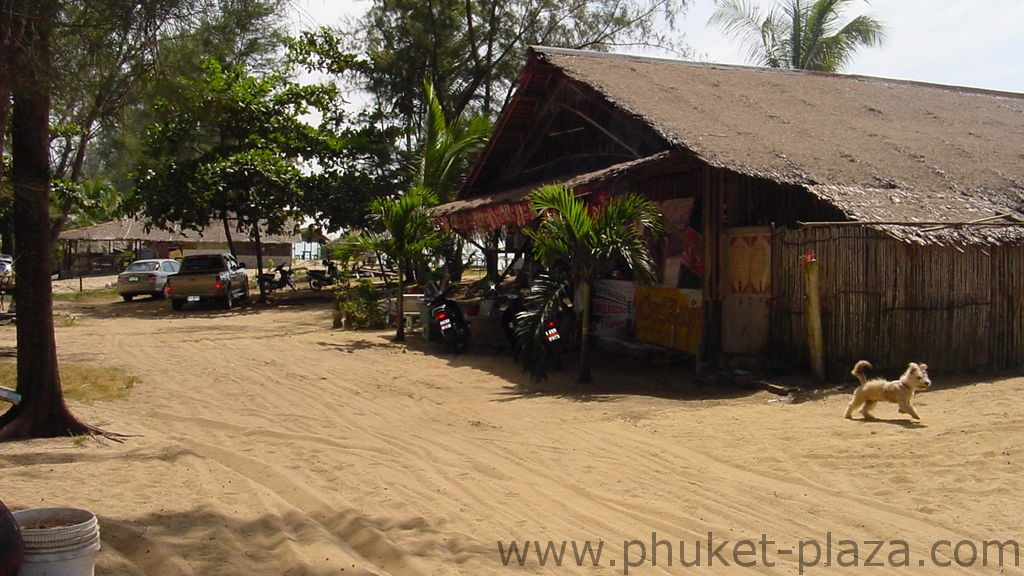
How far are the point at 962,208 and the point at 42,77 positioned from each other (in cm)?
1036

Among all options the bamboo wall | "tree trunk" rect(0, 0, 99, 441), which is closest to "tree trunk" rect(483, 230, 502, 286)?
the bamboo wall

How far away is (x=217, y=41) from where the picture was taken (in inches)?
321

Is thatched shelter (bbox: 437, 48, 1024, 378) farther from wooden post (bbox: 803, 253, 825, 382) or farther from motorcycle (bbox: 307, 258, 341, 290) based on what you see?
motorcycle (bbox: 307, 258, 341, 290)

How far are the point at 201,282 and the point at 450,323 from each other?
41.3 ft

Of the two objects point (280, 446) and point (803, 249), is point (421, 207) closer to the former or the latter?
point (803, 249)

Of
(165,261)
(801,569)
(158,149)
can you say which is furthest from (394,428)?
(165,261)

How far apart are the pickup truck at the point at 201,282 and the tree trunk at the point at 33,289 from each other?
1697 cm

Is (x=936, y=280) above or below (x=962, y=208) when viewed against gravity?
below

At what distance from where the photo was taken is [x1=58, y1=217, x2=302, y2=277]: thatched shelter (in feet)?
142

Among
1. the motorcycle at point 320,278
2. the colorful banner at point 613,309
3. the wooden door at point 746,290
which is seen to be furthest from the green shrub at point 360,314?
the motorcycle at point 320,278

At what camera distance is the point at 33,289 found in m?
8.06

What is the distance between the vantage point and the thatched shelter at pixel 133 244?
43.2 m

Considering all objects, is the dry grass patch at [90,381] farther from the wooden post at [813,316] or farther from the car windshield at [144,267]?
the car windshield at [144,267]

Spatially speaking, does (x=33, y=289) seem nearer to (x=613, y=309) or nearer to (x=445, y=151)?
(x=613, y=309)
